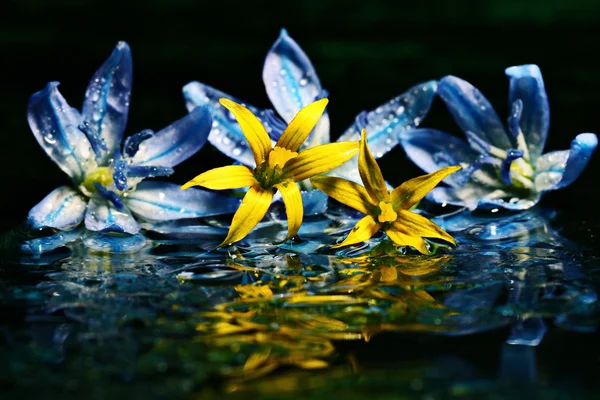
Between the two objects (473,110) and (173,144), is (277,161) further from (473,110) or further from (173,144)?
(473,110)

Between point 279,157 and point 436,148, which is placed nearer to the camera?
point 279,157

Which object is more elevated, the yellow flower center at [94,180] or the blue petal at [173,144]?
the blue petal at [173,144]

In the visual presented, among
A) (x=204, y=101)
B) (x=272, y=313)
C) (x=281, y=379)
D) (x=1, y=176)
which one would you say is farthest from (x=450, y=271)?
(x=1, y=176)

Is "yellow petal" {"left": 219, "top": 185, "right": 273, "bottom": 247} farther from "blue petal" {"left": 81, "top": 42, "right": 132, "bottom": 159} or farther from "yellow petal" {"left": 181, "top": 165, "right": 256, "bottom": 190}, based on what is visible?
"blue petal" {"left": 81, "top": 42, "right": 132, "bottom": 159}

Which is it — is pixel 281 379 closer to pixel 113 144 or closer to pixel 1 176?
pixel 113 144

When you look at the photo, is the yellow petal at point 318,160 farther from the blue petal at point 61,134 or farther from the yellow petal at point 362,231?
the blue petal at point 61,134

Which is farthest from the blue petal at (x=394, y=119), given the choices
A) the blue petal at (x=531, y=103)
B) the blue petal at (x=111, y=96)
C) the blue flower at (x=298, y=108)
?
the blue petal at (x=111, y=96)

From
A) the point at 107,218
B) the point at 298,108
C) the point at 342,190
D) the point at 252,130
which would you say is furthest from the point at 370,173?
the point at 107,218
